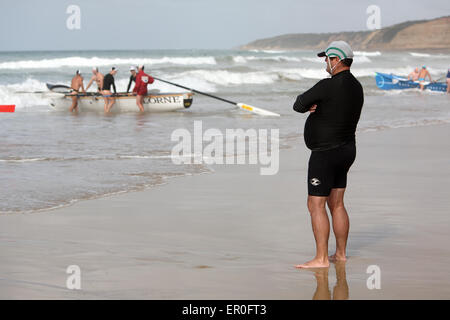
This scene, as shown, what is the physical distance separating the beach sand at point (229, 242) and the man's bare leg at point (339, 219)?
0.38ft

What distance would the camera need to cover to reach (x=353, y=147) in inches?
205

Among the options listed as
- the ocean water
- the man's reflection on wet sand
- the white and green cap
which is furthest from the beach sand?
the white and green cap

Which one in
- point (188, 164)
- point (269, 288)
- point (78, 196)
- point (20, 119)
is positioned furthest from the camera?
point (20, 119)

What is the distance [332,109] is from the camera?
5.05m

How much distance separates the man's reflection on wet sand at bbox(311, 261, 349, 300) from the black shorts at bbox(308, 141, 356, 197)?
0.56 metres

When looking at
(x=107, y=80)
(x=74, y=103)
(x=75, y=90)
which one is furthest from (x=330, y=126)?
(x=75, y=90)

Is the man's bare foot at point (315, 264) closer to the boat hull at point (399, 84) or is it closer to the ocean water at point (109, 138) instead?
the ocean water at point (109, 138)

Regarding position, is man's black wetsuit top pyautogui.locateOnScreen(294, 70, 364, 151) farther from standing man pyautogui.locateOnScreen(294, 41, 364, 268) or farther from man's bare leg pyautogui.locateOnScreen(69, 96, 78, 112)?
man's bare leg pyautogui.locateOnScreen(69, 96, 78, 112)

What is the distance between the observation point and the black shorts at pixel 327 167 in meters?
5.11

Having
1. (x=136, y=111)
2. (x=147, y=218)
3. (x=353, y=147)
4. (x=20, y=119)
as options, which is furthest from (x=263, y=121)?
(x=353, y=147)

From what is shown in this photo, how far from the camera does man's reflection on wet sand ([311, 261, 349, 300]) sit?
459 cm

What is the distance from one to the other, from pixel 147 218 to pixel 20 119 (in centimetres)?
1359

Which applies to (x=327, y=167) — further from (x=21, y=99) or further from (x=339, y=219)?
(x=21, y=99)

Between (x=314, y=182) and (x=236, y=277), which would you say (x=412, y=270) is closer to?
(x=314, y=182)
